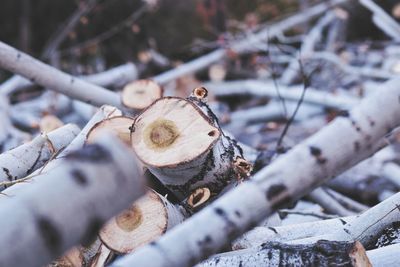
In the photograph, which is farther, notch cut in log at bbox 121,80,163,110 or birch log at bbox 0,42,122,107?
notch cut in log at bbox 121,80,163,110

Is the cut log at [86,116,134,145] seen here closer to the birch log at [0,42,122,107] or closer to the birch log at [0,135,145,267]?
the birch log at [0,135,145,267]

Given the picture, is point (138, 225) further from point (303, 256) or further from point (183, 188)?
point (303, 256)

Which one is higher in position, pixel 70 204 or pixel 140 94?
pixel 70 204

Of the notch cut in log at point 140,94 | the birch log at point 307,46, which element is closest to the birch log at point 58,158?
the notch cut in log at point 140,94

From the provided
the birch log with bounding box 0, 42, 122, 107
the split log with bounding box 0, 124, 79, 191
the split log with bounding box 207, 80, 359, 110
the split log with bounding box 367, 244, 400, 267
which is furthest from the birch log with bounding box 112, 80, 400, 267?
the split log with bounding box 207, 80, 359, 110

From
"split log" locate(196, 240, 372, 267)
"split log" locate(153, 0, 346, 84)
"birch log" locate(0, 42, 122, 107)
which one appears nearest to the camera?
"split log" locate(196, 240, 372, 267)

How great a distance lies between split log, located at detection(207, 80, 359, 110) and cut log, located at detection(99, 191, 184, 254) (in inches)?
116

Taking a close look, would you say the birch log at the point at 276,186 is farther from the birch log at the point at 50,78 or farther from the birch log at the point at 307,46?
the birch log at the point at 307,46

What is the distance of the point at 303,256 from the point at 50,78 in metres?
2.02

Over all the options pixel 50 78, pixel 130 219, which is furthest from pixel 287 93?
pixel 130 219

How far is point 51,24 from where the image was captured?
907 cm

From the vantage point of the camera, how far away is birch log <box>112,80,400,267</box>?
1.08 metres

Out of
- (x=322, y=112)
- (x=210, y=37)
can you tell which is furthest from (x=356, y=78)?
(x=210, y=37)

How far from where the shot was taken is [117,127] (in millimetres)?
2043
